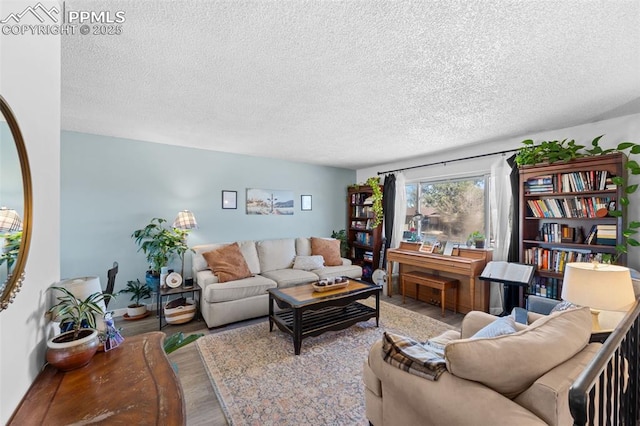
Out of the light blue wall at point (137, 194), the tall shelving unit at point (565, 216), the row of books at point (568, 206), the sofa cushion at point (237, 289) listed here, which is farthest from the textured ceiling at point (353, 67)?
the sofa cushion at point (237, 289)

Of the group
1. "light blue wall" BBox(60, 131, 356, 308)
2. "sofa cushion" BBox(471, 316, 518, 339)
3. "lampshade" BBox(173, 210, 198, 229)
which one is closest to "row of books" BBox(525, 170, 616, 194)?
"sofa cushion" BBox(471, 316, 518, 339)

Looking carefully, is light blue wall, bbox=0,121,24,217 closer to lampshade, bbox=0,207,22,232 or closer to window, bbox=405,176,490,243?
lampshade, bbox=0,207,22,232

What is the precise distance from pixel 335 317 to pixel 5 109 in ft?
9.65

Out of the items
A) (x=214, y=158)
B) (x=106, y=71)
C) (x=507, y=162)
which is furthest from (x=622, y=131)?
(x=214, y=158)

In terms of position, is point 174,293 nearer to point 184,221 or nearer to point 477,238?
point 184,221

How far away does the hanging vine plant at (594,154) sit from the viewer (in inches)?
96.7

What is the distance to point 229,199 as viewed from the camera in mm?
4336

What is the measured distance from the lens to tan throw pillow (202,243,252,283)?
11.4 ft

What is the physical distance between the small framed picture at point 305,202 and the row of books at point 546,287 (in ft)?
11.8

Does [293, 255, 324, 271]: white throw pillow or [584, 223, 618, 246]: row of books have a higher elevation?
[584, 223, 618, 246]: row of books

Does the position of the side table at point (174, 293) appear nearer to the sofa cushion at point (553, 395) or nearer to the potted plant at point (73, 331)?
the potted plant at point (73, 331)

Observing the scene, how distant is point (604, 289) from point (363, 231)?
4085 mm

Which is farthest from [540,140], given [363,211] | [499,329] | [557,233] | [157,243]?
[157,243]

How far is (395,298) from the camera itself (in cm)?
436
